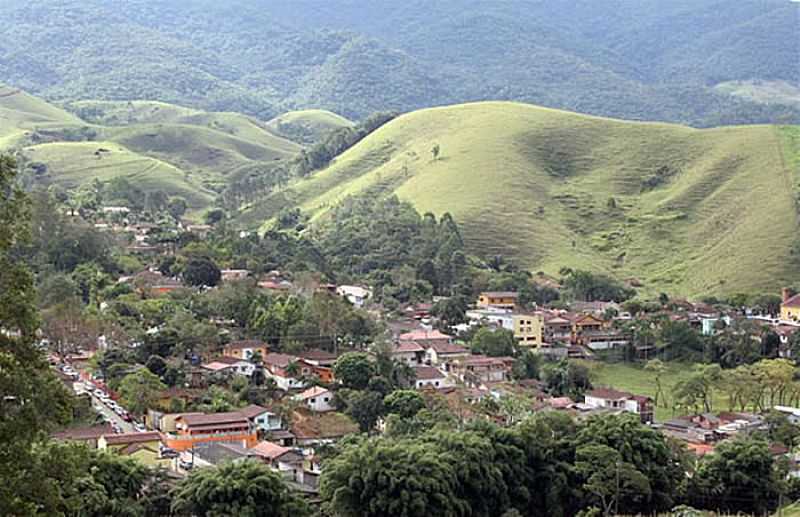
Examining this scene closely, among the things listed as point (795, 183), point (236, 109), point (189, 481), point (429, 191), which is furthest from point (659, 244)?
point (236, 109)

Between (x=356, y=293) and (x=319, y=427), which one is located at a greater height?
(x=356, y=293)

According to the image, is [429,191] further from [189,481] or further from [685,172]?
[189,481]

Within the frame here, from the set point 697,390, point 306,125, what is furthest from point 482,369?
point 306,125

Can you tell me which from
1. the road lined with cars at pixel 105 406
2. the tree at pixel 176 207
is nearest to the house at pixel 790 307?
the road lined with cars at pixel 105 406

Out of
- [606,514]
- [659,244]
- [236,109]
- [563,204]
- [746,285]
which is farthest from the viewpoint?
[236,109]

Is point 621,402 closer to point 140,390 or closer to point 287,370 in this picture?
point 287,370

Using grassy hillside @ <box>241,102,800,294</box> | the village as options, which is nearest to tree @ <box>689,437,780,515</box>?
the village
